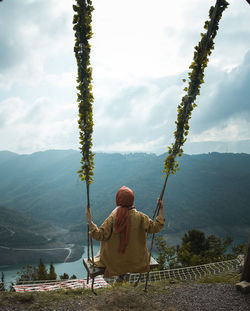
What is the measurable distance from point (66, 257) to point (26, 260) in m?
13.6

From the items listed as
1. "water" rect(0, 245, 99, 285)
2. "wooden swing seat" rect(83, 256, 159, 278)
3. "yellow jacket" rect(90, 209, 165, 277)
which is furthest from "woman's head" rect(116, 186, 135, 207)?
"water" rect(0, 245, 99, 285)

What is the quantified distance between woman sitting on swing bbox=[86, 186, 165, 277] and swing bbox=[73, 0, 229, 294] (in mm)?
186

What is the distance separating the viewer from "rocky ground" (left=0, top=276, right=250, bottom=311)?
4098mm

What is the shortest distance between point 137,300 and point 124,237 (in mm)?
1270

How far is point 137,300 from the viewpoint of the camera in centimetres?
414

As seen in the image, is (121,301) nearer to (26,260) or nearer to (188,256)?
(188,256)

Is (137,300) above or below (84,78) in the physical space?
below

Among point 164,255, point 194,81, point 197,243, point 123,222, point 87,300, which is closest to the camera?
point 123,222

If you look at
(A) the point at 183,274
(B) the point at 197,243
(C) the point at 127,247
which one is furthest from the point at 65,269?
(C) the point at 127,247

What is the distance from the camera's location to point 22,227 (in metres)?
109

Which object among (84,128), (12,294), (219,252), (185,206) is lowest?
(185,206)

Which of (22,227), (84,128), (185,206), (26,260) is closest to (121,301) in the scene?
(84,128)

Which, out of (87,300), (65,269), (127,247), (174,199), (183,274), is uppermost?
(127,247)

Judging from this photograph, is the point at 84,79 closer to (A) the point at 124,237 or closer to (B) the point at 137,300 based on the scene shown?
(A) the point at 124,237
